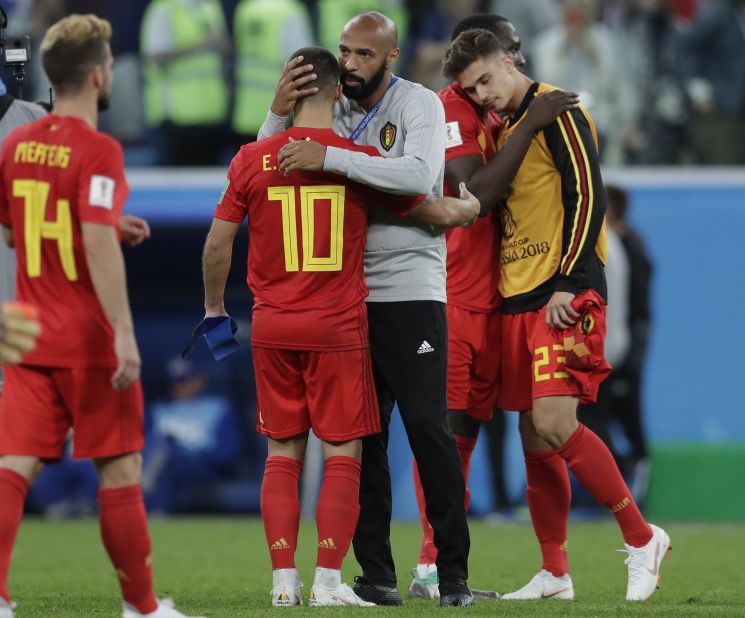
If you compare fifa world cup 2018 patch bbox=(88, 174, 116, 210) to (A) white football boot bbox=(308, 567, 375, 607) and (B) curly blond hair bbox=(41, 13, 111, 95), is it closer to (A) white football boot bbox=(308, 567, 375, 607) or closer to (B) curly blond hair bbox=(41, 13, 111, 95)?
(B) curly blond hair bbox=(41, 13, 111, 95)

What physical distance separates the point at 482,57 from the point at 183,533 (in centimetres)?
505

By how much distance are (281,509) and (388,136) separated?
145 cm

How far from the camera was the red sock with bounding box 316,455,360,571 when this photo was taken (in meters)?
5.05

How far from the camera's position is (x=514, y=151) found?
5.54 meters

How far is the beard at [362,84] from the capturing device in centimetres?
532

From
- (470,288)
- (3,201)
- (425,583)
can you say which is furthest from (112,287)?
(425,583)

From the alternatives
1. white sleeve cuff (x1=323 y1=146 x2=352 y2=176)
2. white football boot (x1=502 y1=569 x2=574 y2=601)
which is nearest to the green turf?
white football boot (x1=502 y1=569 x2=574 y2=601)

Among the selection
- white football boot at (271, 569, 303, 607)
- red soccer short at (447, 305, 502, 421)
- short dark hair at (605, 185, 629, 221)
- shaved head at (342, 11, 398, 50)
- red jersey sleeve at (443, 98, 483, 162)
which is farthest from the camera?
short dark hair at (605, 185, 629, 221)

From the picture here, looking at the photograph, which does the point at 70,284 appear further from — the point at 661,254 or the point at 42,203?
the point at 661,254

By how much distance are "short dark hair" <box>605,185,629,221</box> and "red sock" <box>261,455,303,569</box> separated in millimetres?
5969

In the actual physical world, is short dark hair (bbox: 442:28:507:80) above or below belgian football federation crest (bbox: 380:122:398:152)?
above

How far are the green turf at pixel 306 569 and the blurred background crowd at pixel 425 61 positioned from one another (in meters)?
3.34

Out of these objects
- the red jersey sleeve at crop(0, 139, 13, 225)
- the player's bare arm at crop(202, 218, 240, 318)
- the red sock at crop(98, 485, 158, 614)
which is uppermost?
the red jersey sleeve at crop(0, 139, 13, 225)

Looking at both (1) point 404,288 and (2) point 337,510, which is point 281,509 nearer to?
(2) point 337,510
